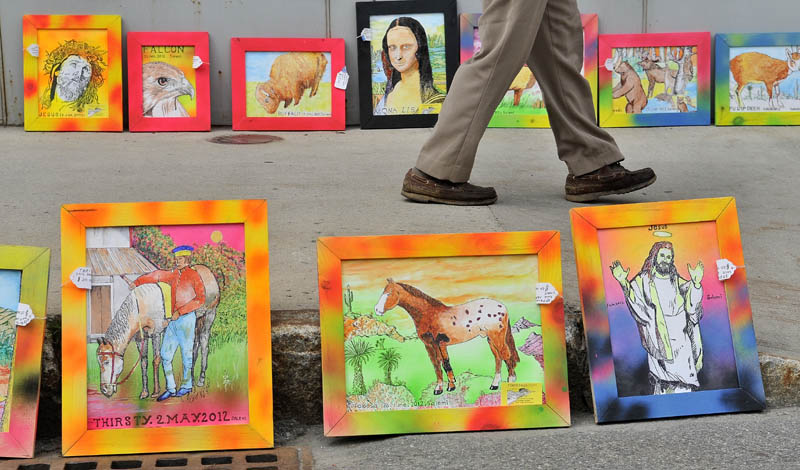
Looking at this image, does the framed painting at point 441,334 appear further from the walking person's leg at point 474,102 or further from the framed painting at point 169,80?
the framed painting at point 169,80

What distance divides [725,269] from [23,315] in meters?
1.57

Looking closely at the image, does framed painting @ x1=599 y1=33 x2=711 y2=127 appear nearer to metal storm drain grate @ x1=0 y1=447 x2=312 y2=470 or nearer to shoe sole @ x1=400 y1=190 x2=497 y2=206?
shoe sole @ x1=400 y1=190 x2=497 y2=206

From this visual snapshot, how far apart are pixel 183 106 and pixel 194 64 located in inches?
8.5

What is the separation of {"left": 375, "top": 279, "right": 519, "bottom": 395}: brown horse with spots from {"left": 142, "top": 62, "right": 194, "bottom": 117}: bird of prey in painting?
299cm

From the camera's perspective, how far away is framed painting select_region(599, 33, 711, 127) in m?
4.96

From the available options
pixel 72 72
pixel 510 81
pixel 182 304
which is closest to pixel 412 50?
pixel 72 72

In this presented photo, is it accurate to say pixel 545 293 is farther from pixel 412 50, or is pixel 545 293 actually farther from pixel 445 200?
pixel 412 50

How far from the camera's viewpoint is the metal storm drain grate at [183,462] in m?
1.95

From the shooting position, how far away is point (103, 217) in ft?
6.82

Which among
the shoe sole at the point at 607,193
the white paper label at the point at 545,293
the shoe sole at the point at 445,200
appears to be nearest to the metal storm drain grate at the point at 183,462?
the white paper label at the point at 545,293

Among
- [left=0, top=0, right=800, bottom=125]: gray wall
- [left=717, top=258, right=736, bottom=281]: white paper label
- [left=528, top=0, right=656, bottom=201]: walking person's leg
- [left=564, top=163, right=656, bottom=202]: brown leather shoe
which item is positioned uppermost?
[left=0, top=0, right=800, bottom=125]: gray wall

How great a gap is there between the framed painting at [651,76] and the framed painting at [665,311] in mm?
2779

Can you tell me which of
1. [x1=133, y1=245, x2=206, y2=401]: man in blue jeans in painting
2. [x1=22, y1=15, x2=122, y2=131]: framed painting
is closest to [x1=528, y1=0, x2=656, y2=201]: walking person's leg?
[x1=133, y1=245, x2=206, y2=401]: man in blue jeans in painting

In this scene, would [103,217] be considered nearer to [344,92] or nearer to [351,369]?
[351,369]
